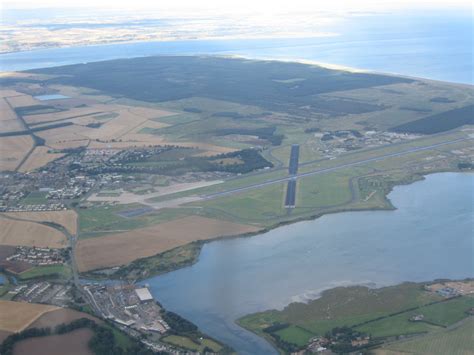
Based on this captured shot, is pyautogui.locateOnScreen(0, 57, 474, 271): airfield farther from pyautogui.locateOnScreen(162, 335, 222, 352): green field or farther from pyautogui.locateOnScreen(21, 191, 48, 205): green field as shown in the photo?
pyautogui.locateOnScreen(162, 335, 222, 352): green field

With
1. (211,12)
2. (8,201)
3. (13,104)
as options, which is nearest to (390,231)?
(8,201)

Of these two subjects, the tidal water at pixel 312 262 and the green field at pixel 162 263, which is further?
the green field at pixel 162 263

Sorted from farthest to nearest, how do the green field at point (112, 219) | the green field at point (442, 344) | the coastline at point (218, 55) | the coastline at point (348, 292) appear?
the coastline at point (218, 55)
the green field at point (112, 219)
the coastline at point (348, 292)
the green field at point (442, 344)

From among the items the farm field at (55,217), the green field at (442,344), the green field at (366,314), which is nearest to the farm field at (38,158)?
the farm field at (55,217)

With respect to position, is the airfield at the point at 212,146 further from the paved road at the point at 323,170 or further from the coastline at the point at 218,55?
the coastline at the point at 218,55

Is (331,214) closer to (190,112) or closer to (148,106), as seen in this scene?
(190,112)

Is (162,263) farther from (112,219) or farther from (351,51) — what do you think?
(351,51)

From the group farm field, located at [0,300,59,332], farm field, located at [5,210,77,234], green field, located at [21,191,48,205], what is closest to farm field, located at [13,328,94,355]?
farm field, located at [0,300,59,332]
